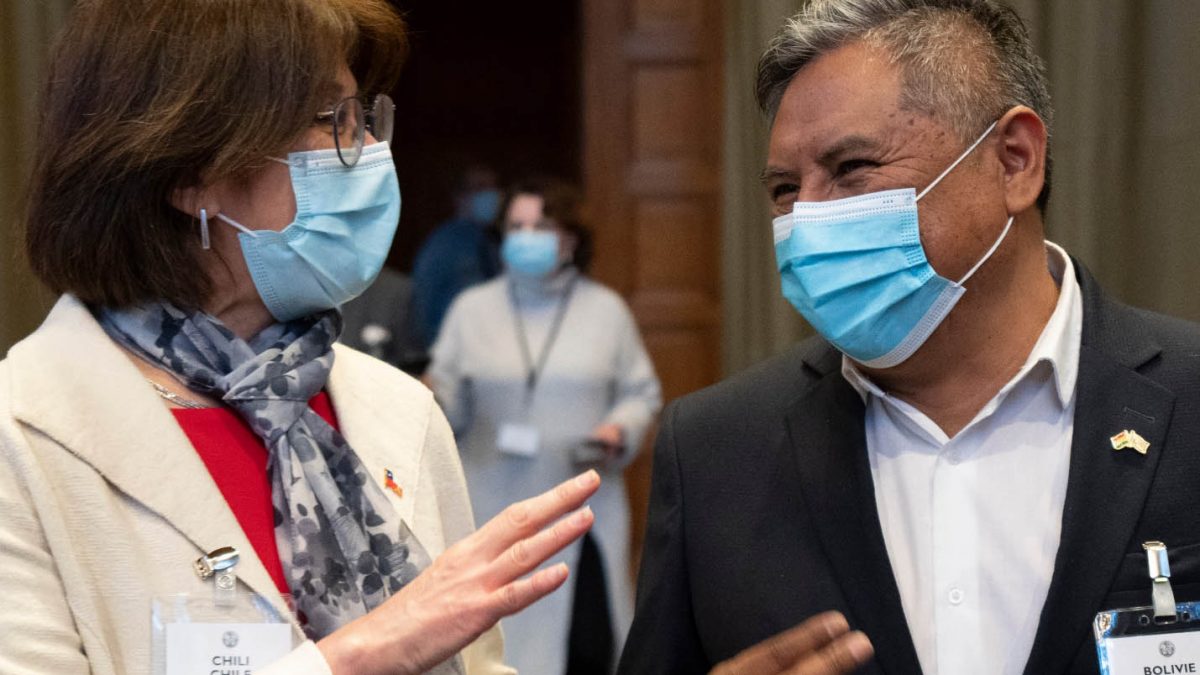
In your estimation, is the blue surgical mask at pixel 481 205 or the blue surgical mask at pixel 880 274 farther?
the blue surgical mask at pixel 481 205

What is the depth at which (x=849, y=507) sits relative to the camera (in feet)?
5.96

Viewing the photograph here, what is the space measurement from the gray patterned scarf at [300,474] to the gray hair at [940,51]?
0.80 m

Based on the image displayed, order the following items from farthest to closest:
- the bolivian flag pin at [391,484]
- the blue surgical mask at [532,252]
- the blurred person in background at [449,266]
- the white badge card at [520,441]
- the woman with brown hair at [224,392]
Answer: the blurred person in background at [449,266] < the blue surgical mask at [532,252] < the white badge card at [520,441] < the bolivian flag pin at [391,484] < the woman with brown hair at [224,392]

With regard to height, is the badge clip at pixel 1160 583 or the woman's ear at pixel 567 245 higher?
the woman's ear at pixel 567 245

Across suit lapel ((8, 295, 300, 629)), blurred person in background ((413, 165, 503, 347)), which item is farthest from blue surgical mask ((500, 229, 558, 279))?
suit lapel ((8, 295, 300, 629))

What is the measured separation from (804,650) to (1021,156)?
0.80 meters

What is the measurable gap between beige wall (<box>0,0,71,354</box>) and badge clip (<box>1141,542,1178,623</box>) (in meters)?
3.31

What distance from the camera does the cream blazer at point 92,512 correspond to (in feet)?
5.08

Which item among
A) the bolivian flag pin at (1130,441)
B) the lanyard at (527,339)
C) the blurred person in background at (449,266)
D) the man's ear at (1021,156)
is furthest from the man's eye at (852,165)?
the blurred person in background at (449,266)

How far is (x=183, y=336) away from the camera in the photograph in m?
1.79

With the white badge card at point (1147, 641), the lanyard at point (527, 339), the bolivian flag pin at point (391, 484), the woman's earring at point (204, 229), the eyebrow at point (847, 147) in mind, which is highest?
the eyebrow at point (847, 147)

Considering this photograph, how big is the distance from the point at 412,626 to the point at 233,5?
33.2 inches

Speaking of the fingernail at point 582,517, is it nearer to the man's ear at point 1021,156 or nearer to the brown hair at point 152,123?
the brown hair at point 152,123

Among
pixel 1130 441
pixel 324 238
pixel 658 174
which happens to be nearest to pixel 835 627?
pixel 1130 441
